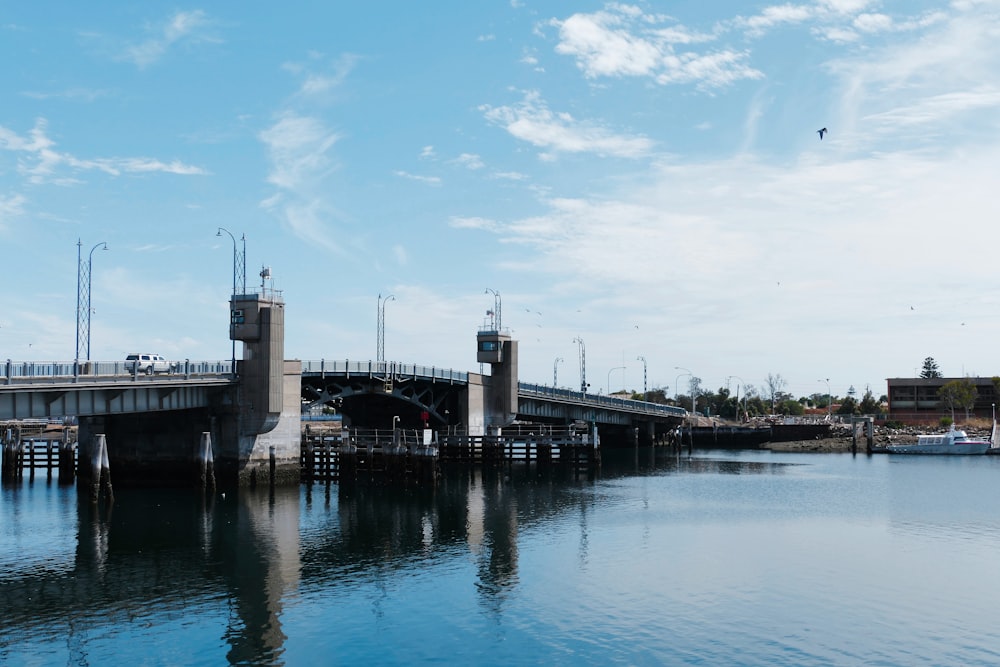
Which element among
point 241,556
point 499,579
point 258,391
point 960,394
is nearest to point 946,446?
point 960,394

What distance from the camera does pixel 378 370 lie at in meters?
91.8

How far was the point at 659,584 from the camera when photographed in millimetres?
42375

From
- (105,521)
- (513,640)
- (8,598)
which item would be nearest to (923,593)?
(513,640)

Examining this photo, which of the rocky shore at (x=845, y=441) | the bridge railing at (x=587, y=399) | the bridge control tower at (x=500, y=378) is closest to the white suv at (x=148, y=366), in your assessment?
the bridge control tower at (x=500, y=378)

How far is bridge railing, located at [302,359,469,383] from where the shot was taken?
87.1 meters

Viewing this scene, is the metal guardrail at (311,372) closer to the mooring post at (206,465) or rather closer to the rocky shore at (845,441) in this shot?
the mooring post at (206,465)

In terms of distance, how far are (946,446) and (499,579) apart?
111371 millimetres

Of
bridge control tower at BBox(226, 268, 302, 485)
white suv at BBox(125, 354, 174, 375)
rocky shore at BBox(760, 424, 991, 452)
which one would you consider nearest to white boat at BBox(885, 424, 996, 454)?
rocky shore at BBox(760, 424, 991, 452)

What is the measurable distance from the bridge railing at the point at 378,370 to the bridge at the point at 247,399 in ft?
0.34

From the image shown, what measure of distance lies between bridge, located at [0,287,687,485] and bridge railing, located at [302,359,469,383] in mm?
104

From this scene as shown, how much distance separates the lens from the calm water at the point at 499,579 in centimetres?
3338

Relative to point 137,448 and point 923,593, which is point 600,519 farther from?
point 137,448

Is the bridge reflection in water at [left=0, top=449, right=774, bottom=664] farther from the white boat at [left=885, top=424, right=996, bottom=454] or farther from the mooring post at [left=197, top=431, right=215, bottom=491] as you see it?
the white boat at [left=885, top=424, right=996, bottom=454]

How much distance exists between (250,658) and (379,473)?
60.9 m
